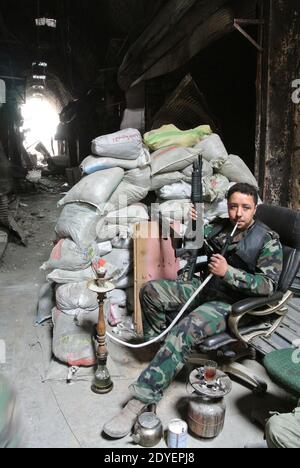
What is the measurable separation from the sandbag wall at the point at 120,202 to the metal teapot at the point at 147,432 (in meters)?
1.34

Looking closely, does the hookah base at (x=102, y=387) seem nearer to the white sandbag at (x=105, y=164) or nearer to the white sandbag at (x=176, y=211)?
the white sandbag at (x=176, y=211)

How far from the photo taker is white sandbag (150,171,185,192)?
403 centimetres

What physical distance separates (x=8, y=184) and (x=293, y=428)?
28.2ft

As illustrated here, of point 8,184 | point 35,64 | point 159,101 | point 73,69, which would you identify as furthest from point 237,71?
point 35,64

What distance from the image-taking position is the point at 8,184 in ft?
29.6

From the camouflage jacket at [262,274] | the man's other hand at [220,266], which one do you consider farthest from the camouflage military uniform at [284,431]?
the man's other hand at [220,266]

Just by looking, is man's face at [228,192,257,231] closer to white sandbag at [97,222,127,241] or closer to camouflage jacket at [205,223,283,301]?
camouflage jacket at [205,223,283,301]

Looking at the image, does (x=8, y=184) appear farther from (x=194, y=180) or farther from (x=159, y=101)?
(x=194, y=180)

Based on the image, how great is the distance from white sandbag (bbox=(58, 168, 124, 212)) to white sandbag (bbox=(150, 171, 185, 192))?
1.21ft

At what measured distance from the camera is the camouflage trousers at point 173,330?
242cm

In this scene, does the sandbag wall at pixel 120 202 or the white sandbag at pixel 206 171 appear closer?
the sandbag wall at pixel 120 202

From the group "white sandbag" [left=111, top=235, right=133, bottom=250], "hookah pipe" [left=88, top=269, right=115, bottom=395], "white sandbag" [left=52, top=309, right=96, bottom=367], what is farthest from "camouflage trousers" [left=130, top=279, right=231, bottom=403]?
"white sandbag" [left=111, top=235, right=133, bottom=250]

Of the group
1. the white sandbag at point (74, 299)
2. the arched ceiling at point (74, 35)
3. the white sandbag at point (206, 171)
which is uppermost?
the arched ceiling at point (74, 35)

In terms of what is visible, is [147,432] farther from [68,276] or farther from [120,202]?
[120,202]
